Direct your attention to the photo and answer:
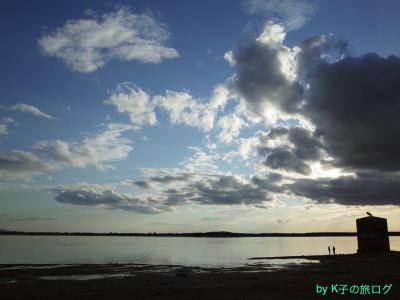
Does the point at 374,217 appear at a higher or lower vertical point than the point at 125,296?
higher

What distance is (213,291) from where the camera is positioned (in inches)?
931

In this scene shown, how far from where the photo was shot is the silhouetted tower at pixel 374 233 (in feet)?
197

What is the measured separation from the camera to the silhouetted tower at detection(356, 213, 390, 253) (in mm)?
59938

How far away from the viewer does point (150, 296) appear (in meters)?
22.3

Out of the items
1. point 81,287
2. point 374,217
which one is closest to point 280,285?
point 81,287

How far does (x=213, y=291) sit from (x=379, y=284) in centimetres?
989

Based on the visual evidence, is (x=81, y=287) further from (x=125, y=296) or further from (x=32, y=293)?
(x=125, y=296)

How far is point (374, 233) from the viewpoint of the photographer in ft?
198

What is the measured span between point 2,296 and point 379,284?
2129 cm

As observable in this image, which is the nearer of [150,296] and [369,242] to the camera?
[150,296]

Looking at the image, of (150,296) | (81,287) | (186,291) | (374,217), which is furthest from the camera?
(374,217)

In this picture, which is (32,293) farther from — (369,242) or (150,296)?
(369,242)

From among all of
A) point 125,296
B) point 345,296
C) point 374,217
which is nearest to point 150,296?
point 125,296

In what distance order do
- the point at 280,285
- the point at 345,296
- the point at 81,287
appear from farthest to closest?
the point at 81,287
the point at 280,285
the point at 345,296
